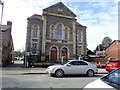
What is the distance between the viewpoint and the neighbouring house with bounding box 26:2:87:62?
78.0ft

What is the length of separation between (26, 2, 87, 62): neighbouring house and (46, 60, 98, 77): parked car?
13.0 m

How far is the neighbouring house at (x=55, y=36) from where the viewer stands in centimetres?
2377

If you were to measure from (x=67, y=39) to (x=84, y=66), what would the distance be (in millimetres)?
15395

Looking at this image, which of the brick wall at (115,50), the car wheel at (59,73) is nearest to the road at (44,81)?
the car wheel at (59,73)

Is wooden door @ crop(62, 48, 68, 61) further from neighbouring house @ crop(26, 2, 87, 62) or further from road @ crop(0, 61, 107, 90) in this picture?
road @ crop(0, 61, 107, 90)

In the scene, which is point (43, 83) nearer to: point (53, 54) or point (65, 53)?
point (53, 54)

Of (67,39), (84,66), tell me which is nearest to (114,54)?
(67,39)

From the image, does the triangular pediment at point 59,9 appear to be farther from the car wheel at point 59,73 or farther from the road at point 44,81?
the road at point 44,81

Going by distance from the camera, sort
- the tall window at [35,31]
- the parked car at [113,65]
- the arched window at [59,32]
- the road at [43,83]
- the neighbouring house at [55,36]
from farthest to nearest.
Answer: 1. the arched window at [59,32]
2. the tall window at [35,31]
3. the neighbouring house at [55,36]
4. the parked car at [113,65]
5. the road at [43,83]

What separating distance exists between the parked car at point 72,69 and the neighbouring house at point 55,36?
13.0 m

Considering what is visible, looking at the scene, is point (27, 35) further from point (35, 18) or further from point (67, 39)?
point (67, 39)

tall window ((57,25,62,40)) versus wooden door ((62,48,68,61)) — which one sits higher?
tall window ((57,25,62,40))

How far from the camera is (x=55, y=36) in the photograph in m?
25.1

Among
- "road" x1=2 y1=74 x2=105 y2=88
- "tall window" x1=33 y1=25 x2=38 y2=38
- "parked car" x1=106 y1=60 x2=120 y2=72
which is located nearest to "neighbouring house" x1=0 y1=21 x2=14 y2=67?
"tall window" x1=33 y1=25 x2=38 y2=38
